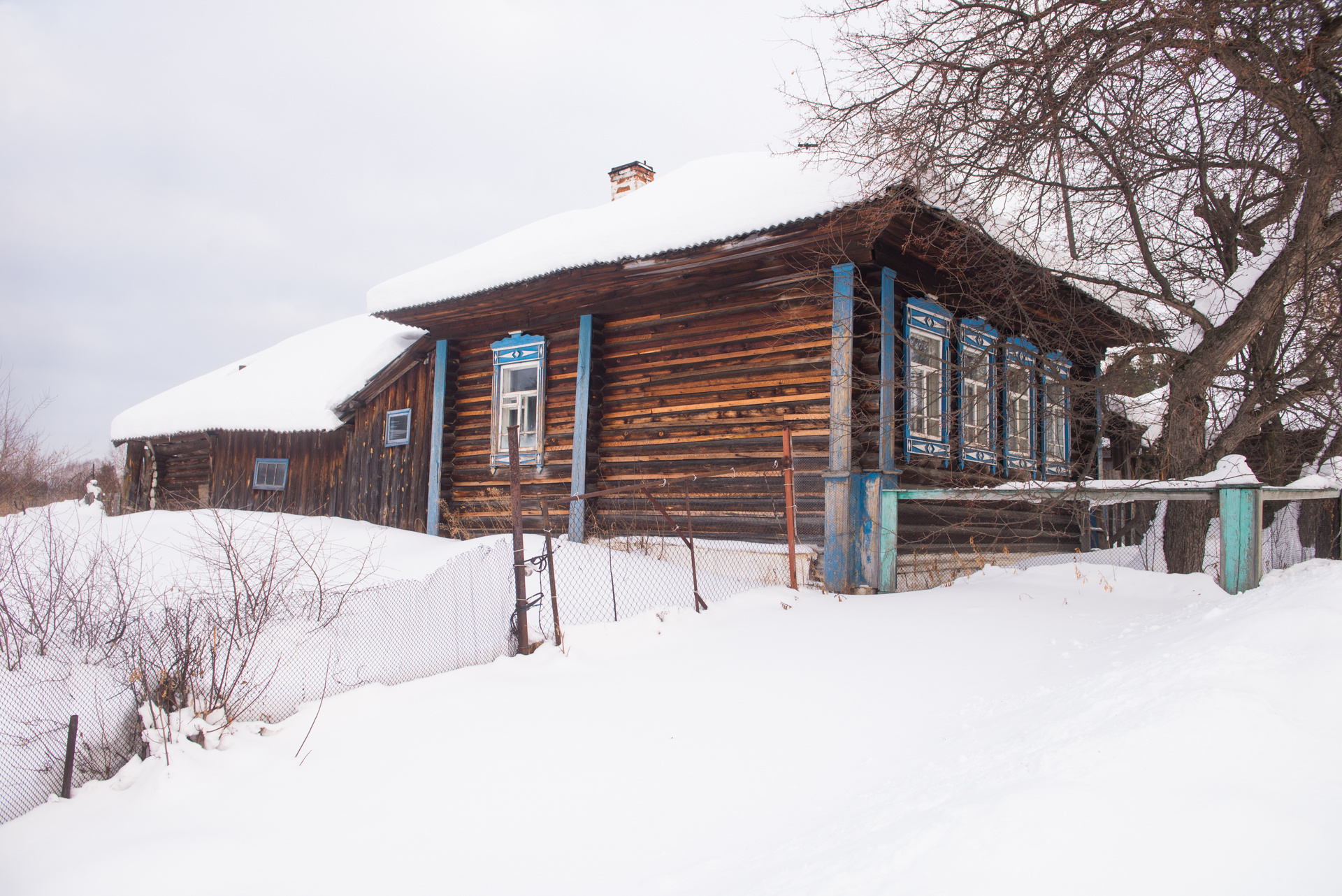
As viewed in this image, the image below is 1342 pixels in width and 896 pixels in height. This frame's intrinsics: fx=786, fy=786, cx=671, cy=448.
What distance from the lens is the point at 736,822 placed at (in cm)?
304

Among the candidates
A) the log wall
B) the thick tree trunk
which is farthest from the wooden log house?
the log wall

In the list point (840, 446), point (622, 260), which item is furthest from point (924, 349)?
point (622, 260)

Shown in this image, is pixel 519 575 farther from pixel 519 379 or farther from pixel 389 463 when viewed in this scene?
pixel 389 463

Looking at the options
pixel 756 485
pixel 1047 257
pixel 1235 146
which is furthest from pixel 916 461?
pixel 1235 146

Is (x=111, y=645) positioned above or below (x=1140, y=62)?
below

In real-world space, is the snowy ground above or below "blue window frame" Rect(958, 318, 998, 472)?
below

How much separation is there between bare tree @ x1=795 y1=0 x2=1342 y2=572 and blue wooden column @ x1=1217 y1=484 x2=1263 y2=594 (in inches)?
74.8

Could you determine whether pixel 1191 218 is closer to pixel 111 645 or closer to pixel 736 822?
pixel 736 822

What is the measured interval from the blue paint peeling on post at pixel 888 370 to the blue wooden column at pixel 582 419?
3.55m

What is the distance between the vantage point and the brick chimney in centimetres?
1266

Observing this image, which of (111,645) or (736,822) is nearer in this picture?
(736,822)

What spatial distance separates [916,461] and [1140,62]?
3.94 m

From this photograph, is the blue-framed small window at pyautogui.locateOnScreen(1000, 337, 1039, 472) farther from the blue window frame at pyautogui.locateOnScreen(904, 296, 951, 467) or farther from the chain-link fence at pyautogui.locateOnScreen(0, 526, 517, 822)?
the chain-link fence at pyautogui.locateOnScreen(0, 526, 517, 822)

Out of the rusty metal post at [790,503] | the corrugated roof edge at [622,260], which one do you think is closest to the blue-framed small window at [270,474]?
the corrugated roof edge at [622,260]
